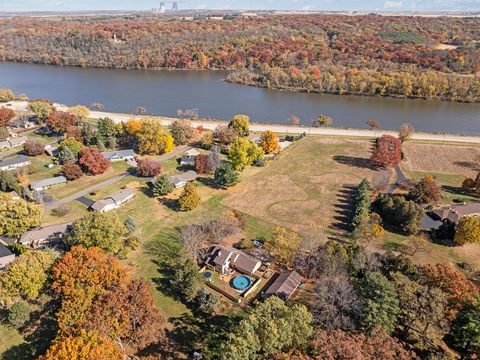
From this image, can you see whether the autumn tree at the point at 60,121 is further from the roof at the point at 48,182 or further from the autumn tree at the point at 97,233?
the autumn tree at the point at 97,233

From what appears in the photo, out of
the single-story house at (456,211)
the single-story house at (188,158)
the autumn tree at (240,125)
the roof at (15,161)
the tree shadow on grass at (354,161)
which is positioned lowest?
the roof at (15,161)

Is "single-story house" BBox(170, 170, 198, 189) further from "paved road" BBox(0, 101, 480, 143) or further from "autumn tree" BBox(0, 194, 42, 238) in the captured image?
"paved road" BBox(0, 101, 480, 143)

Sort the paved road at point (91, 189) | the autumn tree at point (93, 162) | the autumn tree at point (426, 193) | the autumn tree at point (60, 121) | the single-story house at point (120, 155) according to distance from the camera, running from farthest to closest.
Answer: the autumn tree at point (60, 121), the single-story house at point (120, 155), the autumn tree at point (93, 162), the paved road at point (91, 189), the autumn tree at point (426, 193)

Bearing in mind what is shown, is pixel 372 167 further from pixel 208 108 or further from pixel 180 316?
pixel 208 108

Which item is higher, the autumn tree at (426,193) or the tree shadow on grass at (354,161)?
the autumn tree at (426,193)

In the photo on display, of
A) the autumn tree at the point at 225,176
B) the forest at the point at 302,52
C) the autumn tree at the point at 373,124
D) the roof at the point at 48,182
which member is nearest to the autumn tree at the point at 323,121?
the autumn tree at the point at 373,124

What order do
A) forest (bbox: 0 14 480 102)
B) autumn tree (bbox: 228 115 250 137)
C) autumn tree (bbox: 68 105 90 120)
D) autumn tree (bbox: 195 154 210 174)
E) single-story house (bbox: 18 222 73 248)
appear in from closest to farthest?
single-story house (bbox: 18 222 73 248) → autumn tree (bbox: 195 154 210 174) → autumn tree (bbox: 228 115 250 137) → autumn tree (bbox: 68 105 90 120) → forest (bbox: 0 14 480 102)

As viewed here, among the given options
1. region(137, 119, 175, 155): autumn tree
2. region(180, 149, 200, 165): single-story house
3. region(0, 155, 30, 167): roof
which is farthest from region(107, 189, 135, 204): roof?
region(0, 155, 30, 167): roof
